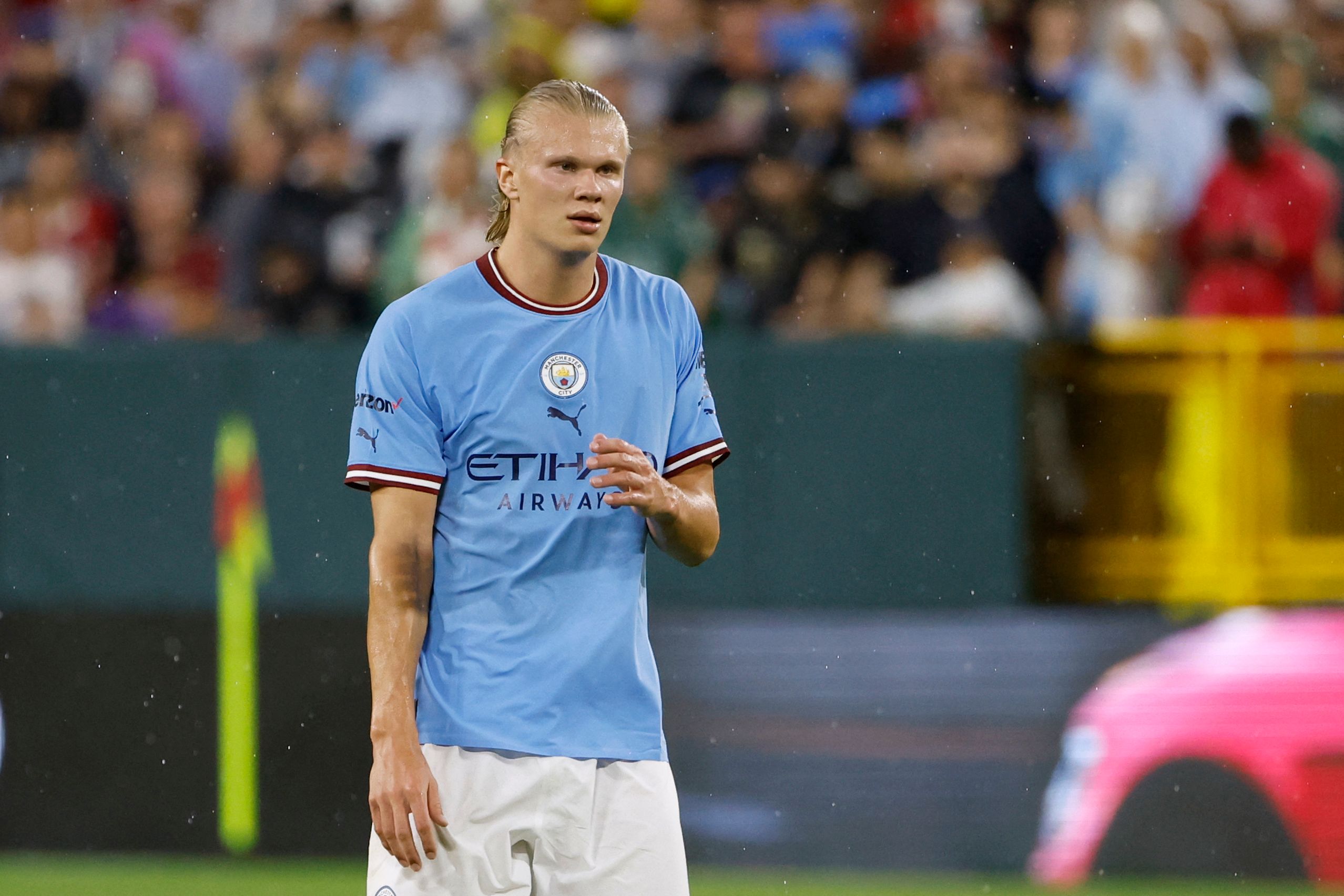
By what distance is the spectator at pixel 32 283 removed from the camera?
9070mm

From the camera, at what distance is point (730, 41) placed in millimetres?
9883

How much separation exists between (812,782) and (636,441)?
437 cm

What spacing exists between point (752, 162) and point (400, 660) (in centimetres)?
605

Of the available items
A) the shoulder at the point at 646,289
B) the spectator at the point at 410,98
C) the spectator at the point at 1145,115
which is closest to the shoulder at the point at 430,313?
the shoulder at the point at 646,289

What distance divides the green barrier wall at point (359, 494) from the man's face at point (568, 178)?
4260 millimetres

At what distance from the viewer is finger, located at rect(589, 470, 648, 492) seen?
3.29m

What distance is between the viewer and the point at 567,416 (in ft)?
11.6

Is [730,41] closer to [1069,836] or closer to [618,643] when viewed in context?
[1069,836]

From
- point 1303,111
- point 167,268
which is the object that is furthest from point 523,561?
point 1303,111

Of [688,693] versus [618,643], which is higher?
[618,643]

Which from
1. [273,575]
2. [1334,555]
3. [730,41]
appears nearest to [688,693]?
[273,575]

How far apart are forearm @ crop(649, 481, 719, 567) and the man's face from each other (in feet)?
1.65

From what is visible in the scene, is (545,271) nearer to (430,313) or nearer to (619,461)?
(430,313)

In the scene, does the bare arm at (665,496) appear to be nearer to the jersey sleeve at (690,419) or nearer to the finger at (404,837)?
the jersey sleeve at (690,419)
